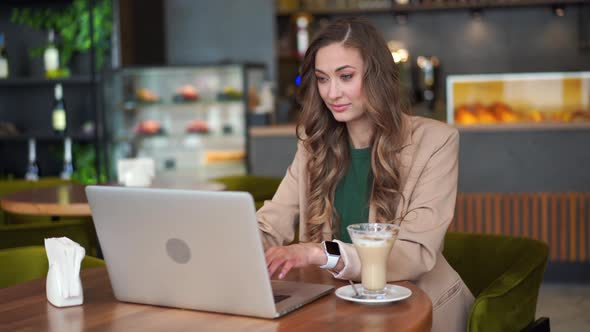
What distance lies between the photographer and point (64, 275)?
5.58 ft

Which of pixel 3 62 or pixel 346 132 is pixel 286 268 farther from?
pixel 3 62

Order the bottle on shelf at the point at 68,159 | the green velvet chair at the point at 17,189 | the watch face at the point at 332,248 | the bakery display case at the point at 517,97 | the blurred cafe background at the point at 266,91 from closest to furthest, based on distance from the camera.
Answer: the watch face at the point at 332,248 → the green velvet chair at the point at 17,189 → the blurred cafe background at the point at 266,91 → the bottle on shelf at the point at 68,159 → the bakery display case at the point at 517,97

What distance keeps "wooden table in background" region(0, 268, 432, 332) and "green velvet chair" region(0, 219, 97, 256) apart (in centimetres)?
167

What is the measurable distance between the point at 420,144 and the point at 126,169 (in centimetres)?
207

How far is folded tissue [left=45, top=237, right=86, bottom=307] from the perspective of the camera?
5.54ft

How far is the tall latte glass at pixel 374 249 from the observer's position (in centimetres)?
155

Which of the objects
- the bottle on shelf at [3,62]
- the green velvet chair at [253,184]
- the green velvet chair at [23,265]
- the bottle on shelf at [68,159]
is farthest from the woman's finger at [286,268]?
the bottle on shelf at [3,62]

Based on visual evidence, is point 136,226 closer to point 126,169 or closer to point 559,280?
point 126,169

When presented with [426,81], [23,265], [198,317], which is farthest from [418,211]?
[426,81]

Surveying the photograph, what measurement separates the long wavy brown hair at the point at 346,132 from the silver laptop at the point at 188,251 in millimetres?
484

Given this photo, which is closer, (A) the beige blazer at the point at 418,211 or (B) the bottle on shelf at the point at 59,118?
(A) the beige blazer at the point at 418,211

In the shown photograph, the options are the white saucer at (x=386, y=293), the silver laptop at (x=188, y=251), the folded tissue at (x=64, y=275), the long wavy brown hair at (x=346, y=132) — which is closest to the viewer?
the silver laptop at (x=188, y=251)

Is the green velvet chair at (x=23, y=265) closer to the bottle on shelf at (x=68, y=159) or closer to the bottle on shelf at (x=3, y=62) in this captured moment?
the bottle on shelf at (x=68, y=159)

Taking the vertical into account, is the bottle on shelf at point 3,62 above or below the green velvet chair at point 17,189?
above
